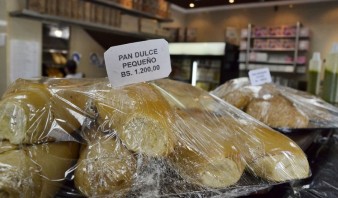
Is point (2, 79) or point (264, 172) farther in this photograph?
point (2, 79)

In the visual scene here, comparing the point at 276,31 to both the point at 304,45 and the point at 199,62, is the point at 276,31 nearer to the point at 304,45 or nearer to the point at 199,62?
the point at 304,45

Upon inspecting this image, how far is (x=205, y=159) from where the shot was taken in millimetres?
561

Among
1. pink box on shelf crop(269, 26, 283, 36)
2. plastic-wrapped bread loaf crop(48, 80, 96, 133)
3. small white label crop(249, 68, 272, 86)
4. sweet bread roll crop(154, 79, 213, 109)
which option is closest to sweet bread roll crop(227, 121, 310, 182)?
sweet bread roll crop(154, 79, 213, 109)

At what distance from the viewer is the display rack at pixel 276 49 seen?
5438 millimetres

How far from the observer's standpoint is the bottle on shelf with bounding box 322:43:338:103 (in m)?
1.58

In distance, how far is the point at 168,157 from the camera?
54cm

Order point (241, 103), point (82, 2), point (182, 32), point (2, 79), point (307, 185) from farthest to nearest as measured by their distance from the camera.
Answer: point (182, 32)
point (82, 2)
point (2, 79)
point (241, 103)
point (307, 185)

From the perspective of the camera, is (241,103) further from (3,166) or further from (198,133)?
(3,166)

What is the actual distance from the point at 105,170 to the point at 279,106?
0.85 meters

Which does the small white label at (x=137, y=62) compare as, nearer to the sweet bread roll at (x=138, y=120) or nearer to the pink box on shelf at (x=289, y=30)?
the sweet bread roll at (x=138, y=120)

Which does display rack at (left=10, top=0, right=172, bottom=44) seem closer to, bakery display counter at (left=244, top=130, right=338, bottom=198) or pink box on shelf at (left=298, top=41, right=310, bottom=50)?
pink box on shelf at (left=298, top=41, right=310, bottom=50)

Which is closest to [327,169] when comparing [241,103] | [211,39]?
[241,103]

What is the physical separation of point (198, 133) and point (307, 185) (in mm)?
350

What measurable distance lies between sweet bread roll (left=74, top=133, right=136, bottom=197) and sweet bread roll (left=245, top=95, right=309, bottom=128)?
699 mm
